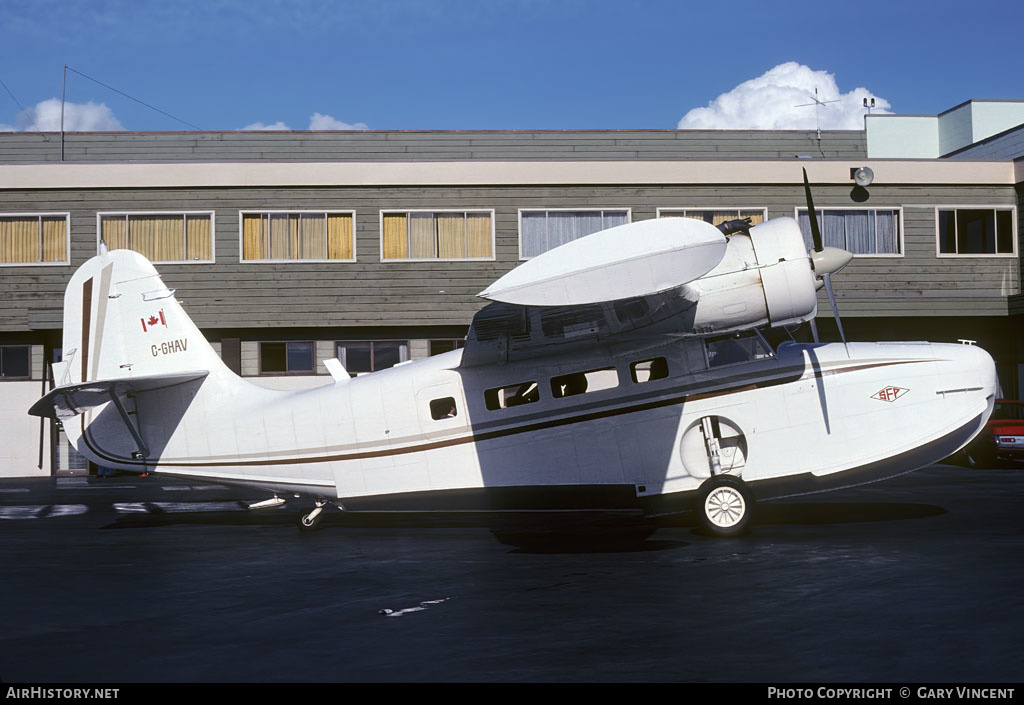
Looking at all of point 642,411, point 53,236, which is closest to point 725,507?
point 642,411

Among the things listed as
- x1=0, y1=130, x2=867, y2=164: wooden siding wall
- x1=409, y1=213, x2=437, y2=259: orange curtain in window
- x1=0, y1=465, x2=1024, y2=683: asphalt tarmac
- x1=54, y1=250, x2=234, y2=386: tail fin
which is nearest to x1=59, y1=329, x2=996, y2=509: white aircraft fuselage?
x1=0, y1=465, x2=1024, y2=683: asphalt tarmac

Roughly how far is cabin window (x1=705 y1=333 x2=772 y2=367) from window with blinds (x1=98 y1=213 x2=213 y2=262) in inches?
723

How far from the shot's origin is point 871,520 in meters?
14.2

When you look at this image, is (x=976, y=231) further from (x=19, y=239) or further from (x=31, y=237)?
(x=19, y=239)

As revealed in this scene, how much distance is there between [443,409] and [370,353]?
1460 cm

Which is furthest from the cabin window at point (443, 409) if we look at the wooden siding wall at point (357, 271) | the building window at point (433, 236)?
the building window at point (433, 236)

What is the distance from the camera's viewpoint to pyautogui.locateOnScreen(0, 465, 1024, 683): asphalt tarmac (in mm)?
6852

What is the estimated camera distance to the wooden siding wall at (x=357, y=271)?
27109 mm

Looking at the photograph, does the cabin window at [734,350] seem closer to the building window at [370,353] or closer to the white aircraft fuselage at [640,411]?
the white aircraft fuselage at [640,411]

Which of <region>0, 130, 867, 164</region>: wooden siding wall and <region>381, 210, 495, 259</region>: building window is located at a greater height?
<region>0, 130, 867, 164</region>: wooden siding wall

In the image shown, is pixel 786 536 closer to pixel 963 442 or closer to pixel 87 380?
pixel 963 442

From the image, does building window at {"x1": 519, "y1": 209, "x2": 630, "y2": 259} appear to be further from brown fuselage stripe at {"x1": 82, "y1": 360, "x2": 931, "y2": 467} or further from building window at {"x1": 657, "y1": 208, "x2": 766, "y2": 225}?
brown fuselage stripe at {"x1": 82, "y1": 360, "x2": 931, "y2": 467}

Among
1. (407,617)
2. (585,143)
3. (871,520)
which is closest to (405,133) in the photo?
(585,143)

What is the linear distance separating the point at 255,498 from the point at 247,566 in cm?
1000
